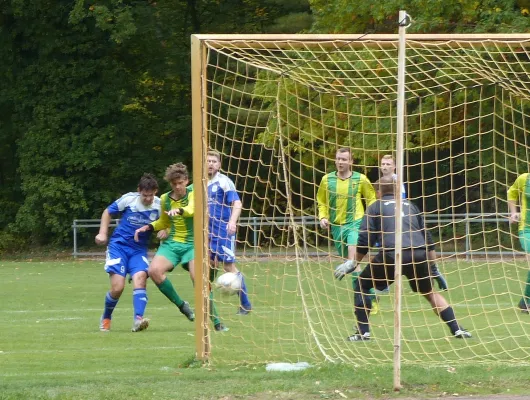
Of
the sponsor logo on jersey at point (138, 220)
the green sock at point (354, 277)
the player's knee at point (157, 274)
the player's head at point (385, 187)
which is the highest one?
the player's head at point (385, 187)

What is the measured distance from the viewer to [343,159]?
11.4 metres

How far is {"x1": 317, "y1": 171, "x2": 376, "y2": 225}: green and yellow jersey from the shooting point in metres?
12.0

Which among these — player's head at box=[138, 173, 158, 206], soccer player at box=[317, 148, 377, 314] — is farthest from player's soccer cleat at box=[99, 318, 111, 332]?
soccer player at box=[317, 148, 377, 314]

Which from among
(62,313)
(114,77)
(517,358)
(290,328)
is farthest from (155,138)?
(517,358)

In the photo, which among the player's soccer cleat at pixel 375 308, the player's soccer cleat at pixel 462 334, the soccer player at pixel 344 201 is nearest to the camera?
the player's soccer cleat at pixel 462 334

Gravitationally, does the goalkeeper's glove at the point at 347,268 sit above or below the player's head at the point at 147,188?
below

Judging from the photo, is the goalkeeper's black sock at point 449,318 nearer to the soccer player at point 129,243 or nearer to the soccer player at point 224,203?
the soccer player at point 224,203

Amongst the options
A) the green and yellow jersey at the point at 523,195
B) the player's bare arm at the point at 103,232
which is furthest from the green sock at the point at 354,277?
the green and yellow jersey at the point at 523,195

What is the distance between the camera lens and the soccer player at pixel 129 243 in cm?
1128

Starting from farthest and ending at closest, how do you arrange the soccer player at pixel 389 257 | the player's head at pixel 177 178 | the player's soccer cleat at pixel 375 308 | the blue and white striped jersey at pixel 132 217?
the blue and white striped jersey at pixel 132 217 → the player's head at pixel 177 178 → the player's soccer cleat at pixel 375 308 → the soccer player at pixel 389 257

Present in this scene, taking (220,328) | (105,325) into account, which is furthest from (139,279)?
(220,328)

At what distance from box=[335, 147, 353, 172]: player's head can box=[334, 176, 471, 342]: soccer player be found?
1.64 meters

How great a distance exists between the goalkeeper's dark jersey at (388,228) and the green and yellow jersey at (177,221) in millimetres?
2177

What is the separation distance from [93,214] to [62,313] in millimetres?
19931
